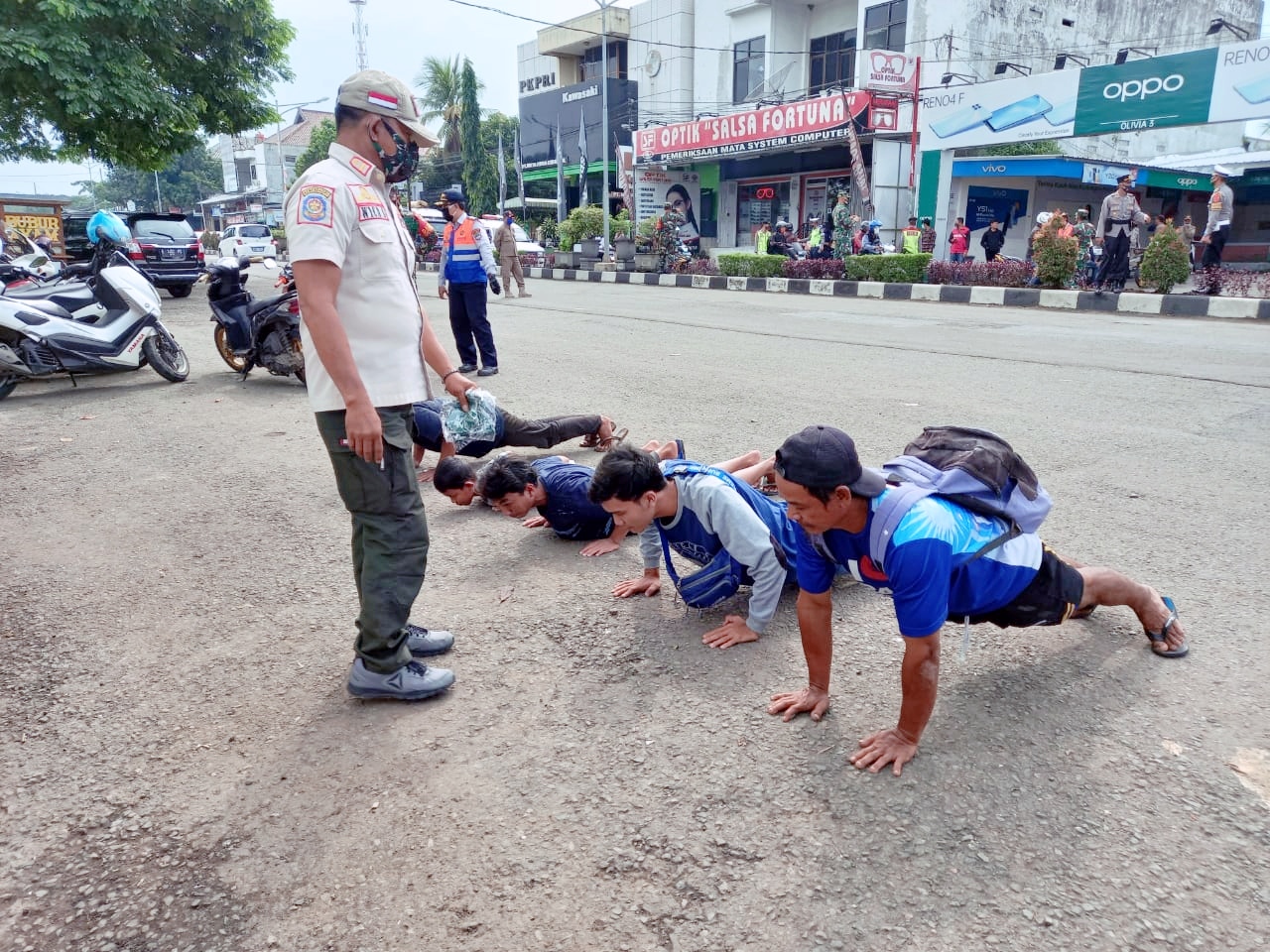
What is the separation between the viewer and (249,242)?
28.5 metres

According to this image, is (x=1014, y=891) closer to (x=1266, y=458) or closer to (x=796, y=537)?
(x=796, y=537)

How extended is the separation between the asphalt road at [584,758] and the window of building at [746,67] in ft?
96.1

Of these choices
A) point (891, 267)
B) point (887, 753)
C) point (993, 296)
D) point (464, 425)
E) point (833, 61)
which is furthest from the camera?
point (833, 61)

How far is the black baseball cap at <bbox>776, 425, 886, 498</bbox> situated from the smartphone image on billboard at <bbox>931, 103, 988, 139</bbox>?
20469 millimetres

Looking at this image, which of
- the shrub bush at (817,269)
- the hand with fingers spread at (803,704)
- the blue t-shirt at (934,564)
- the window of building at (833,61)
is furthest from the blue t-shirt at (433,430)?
the window of building at (833,61)

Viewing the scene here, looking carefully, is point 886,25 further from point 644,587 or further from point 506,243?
point 644,587

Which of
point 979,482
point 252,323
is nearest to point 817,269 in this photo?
point 252,323

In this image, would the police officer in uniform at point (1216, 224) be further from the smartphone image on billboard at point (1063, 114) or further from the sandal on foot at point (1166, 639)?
the sandal on foot at point (1166, 639)

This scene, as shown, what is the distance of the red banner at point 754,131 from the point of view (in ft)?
75.4

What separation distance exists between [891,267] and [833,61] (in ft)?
50.1

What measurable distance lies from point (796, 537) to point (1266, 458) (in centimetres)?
376

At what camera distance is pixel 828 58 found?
29.1 metres

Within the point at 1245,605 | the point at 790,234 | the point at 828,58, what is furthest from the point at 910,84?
the point at 1245,605

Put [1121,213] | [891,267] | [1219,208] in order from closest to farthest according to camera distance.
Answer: [1121,213]
[1219,208]
[891,267]
